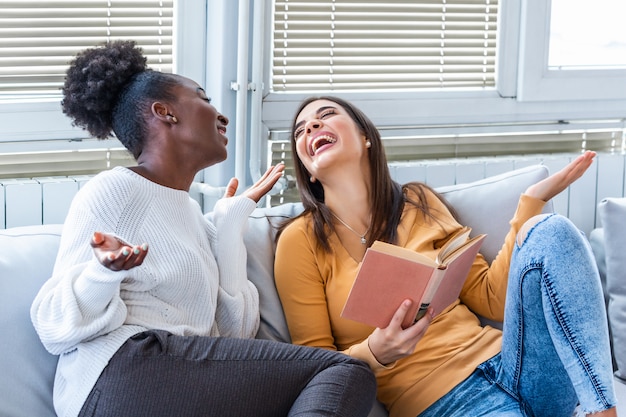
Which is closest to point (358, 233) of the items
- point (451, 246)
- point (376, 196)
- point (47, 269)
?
point (376, 196)

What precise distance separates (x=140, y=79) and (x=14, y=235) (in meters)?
0.41

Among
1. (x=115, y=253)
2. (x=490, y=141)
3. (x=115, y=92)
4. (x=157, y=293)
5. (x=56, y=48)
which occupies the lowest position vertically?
(x=157, y=293)

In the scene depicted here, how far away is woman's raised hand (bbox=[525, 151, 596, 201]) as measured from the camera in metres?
1.86

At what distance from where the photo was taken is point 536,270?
1.62 metres

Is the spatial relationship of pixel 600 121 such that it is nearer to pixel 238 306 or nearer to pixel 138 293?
pixel 238 306

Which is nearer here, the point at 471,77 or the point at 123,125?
the point at 123,125

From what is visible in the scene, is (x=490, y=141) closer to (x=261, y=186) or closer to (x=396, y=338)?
(x=261, y=186)

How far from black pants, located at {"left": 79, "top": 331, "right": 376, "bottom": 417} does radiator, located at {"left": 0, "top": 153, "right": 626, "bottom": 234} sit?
2.29 ft

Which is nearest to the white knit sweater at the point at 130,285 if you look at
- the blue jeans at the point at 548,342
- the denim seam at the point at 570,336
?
the blue jeans at the point at 548,342

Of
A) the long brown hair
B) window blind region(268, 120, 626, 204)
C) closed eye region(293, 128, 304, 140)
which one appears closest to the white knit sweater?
the long brown hair

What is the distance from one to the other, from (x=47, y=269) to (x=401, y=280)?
2.26ft

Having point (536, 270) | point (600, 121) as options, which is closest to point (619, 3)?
point (600, 121)

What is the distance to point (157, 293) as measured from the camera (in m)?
1.62

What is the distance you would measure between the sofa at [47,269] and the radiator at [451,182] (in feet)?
0.96
